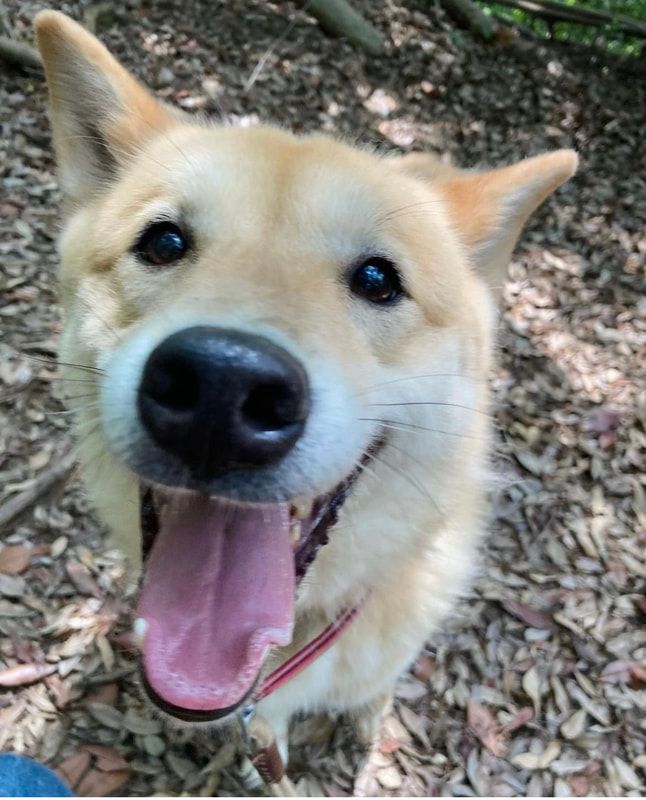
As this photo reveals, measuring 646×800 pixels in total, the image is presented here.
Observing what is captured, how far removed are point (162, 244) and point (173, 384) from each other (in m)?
0.62

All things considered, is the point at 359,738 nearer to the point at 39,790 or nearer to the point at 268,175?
the point at 39,790

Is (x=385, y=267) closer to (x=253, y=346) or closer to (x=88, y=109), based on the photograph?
(x=253, y=346)

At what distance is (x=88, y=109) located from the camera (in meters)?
2.06

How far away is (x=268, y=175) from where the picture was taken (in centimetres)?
175

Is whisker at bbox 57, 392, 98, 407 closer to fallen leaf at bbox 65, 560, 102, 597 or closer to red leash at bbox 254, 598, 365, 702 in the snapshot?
red leash at bbox 254, 598, 365, 702

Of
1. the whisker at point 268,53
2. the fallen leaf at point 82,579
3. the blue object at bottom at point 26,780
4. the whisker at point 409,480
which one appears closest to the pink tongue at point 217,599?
the whisker at point 409,480

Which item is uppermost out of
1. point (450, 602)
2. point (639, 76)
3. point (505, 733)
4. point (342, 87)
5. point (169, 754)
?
point (639, 76)

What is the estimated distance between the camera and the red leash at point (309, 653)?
202cm

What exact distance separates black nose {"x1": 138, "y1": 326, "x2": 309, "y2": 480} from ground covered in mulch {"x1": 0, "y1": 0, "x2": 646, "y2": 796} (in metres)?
1.25

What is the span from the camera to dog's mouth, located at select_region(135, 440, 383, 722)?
159 centimetres

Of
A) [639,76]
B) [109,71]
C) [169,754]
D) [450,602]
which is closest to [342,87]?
[639,76]

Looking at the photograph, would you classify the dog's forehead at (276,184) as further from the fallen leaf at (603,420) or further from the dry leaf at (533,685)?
the fallen leaf at (603,420)

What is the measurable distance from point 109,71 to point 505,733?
114 inches

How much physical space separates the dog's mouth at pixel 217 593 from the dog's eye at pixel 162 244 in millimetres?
605
